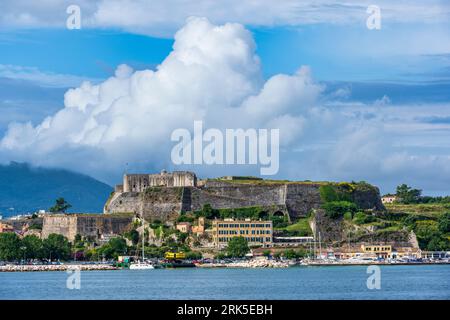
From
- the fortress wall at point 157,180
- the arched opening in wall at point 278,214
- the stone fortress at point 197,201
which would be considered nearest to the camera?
the arched opening in wall at point 278,214

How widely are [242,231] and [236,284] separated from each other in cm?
3909

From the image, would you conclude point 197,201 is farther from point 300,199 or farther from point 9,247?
point 9,247

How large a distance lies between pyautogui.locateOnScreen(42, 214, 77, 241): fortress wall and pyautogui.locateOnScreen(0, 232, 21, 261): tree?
22.8 feet

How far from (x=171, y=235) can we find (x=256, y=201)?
951 centimetres

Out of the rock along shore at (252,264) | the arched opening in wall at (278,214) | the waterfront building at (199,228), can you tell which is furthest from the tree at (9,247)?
the arched opening in wall at (278,214)

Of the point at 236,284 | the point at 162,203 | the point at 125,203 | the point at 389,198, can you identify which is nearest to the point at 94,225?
the point at 125,203

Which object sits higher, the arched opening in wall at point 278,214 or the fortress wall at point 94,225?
the arched opening in wall at point 278,214

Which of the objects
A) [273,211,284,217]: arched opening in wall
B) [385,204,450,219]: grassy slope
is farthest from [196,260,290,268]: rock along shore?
[385,204,450,219]: grassy slope

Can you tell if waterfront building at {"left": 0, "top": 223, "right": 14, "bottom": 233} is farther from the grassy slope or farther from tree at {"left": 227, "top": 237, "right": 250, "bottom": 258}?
the grassy slope

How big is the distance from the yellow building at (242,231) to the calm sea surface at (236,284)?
11.6 m

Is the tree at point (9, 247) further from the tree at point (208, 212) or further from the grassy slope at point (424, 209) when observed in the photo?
the grassy slope at point (424, 209)

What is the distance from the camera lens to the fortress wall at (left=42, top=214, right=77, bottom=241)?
4838 inches

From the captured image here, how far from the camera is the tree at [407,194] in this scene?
155 metres
